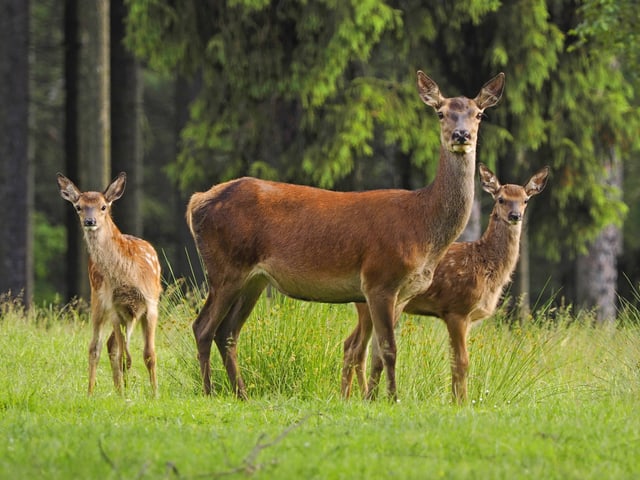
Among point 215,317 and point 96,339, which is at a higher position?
point 215,317

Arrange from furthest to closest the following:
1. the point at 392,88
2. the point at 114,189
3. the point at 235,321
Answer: the point at 392,88 < the point at 114,189 < the point at 235,321

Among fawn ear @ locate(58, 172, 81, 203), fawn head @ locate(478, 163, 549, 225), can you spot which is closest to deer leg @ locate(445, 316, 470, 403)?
fawn head @ locate(478, 163, 549, 225)

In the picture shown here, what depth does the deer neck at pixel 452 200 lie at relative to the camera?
31.4 feet

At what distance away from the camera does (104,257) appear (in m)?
11.2

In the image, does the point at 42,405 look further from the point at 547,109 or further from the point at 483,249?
the point at 547,109

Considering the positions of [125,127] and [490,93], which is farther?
[125,127]

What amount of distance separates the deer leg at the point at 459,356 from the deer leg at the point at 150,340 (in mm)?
2593

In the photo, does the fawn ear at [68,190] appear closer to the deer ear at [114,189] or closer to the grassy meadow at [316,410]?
A: the deer ear at [114,189]

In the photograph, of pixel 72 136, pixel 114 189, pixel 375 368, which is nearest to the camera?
pixel 375 368

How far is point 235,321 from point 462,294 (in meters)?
1.96

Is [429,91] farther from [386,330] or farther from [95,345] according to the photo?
[95,345]

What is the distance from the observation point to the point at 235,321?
10375 millimetres

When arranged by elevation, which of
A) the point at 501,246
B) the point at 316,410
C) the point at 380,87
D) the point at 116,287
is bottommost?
the point at 316,410

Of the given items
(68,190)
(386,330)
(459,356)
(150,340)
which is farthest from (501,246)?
(68,190)
